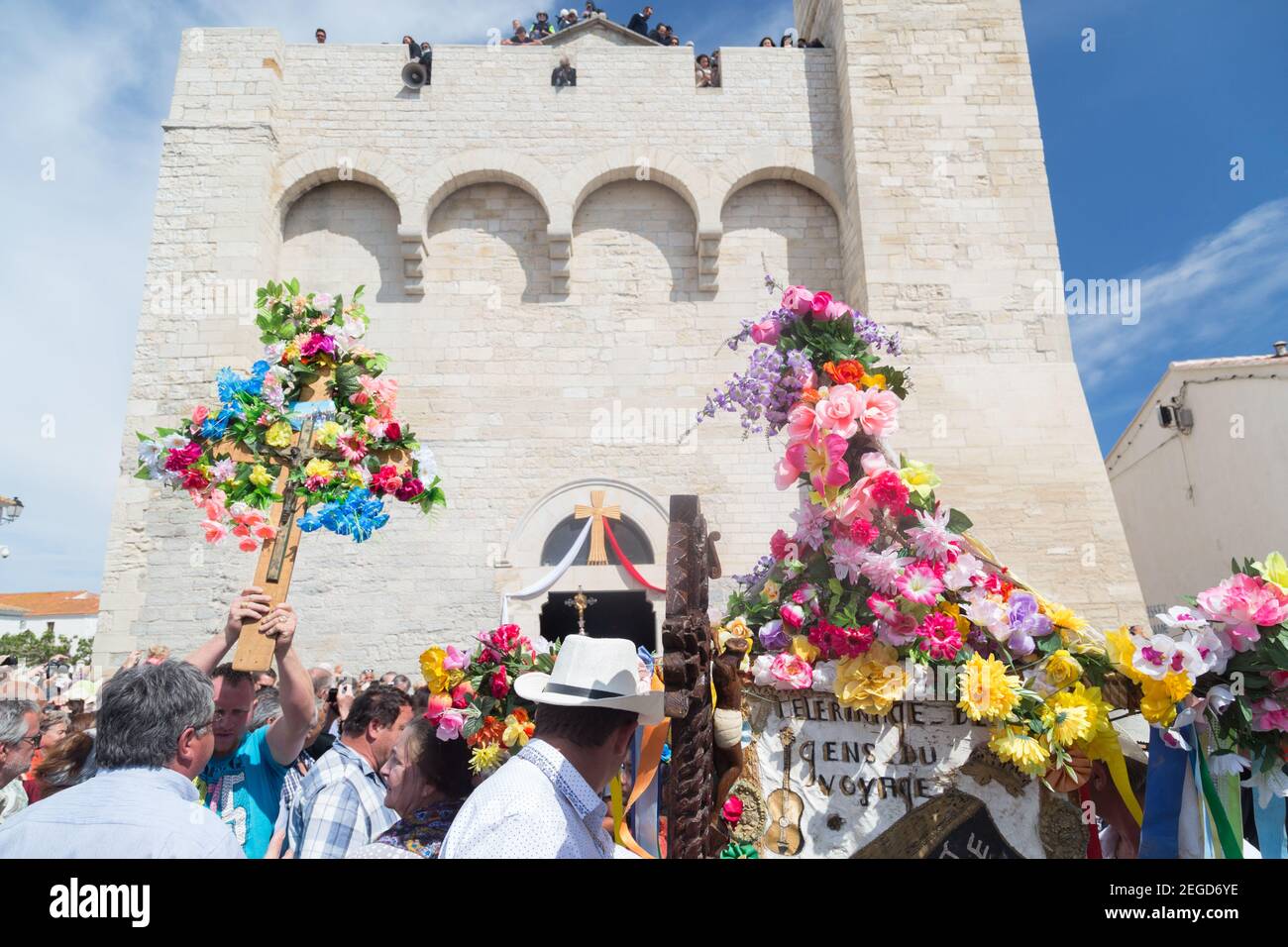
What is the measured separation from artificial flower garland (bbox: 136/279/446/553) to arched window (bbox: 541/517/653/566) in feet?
18.5

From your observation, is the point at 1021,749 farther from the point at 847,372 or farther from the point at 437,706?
the point at 437,706

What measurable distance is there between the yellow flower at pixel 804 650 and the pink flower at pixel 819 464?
22.0 inches

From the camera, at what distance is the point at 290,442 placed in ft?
9.68

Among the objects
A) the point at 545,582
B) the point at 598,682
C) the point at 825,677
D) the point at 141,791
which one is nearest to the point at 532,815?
the point at 598,682

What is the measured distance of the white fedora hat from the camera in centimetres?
177

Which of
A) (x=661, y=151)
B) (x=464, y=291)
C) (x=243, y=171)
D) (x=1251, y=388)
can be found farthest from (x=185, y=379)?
(x=1251, y=388)

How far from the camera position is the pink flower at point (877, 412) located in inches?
105

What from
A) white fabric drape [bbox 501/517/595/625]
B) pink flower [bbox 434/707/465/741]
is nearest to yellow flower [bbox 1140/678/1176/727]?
pink flower [bbox 434/707/465/741]

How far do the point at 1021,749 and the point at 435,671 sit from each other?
7.91 ft

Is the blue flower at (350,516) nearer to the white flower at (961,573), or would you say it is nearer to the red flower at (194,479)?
the red flower at (194,479)

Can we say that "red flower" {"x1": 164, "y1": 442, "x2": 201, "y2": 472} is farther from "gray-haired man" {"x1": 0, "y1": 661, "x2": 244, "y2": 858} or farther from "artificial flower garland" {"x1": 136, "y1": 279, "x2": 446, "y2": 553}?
"gray-haired man" {"x1": 0, "y1": 661, "x2": 244, "y2": 858}

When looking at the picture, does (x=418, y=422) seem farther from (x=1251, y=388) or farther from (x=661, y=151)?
(x=1251, y=388)

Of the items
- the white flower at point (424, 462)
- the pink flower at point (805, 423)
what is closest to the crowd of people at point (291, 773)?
the white flower at point (424, 462)

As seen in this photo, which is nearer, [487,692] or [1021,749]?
[1021,749]
